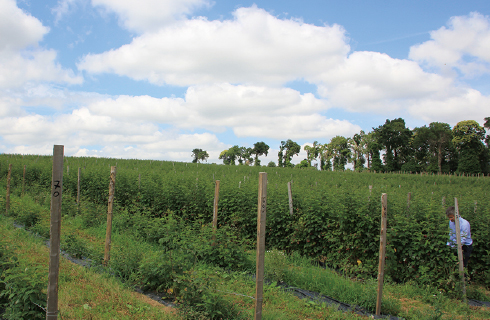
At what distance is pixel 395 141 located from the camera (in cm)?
7400

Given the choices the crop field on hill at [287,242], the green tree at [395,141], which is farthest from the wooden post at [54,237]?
the green tree at [395,141]

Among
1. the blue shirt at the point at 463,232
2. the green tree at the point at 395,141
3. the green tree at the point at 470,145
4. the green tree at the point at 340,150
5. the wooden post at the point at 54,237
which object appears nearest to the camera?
the wooden post at the point at 54,237

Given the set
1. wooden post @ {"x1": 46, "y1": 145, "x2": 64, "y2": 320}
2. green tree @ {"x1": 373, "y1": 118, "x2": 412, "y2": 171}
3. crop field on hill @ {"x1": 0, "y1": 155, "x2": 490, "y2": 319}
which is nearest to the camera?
wooden post @ {"x1": 46, "y1": 145, "x2": 64, "y2": 320}

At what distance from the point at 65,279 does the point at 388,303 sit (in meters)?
6.33

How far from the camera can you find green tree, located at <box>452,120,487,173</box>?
6074 centimetres

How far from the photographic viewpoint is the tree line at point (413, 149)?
2514 inches

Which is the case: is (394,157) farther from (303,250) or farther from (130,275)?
(130,275)

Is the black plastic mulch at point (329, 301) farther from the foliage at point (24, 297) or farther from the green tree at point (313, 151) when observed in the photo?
the green tree at point (313, 151)

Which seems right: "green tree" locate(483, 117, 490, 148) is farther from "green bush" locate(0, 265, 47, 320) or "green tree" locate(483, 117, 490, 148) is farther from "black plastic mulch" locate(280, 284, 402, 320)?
"green bush" locate(0, 265, 47, 320)

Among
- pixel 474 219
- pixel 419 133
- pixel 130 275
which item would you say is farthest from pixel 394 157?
Answer: pixel 130 275

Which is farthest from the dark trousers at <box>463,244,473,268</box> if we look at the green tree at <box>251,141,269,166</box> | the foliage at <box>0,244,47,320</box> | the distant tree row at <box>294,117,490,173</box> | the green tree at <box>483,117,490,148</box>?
the green tree at <box>251,141,269,166</box>

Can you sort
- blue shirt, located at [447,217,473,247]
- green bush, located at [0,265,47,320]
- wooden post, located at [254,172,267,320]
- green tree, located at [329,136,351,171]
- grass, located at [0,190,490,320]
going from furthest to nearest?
green tree, located at [329,136,351,171] → blue shirt, located at [447,217,473,247] → grass, located at [0,190,490,320] → green bush, located at [0,265,47,320] → wooden post, located at [254,172,267,320]

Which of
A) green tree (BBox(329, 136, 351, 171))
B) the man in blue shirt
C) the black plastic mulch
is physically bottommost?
the black plastic mulch

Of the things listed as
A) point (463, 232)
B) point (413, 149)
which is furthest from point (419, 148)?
point (463, 232)
